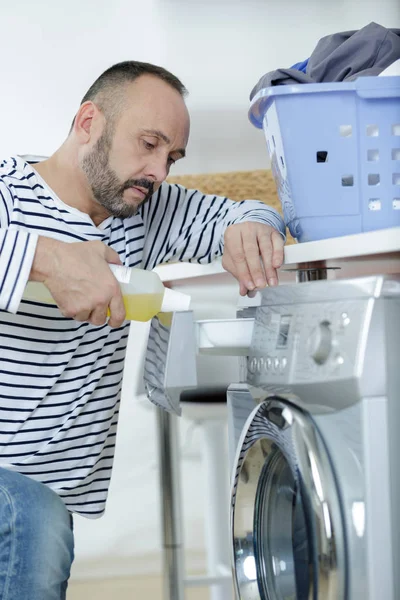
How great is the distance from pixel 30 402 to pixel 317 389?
1.83 feet

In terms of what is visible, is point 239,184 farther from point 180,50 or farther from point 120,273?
point 120,273

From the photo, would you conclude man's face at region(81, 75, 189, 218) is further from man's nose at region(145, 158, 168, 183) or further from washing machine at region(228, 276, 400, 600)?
washing machine at region(228, 276, 400, 600)

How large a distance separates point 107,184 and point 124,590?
1.85 meters

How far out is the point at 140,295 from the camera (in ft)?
4.22

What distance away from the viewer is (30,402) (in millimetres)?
1402

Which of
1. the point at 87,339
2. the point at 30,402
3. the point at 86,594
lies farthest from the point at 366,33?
the point at 86,594

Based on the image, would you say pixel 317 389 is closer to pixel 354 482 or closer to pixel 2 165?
pixel 354 482

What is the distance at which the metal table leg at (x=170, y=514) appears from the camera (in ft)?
7.44

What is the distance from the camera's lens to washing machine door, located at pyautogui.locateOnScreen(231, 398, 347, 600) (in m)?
1.03

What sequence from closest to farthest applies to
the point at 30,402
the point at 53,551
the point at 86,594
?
the point at 53,551 < the point at 30,402 < the point at 86,594

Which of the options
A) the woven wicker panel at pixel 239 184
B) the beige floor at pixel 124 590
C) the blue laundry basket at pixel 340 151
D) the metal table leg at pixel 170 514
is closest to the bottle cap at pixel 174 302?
the blue laundry basket at pixel 340 151

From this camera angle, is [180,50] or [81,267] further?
[180,50]

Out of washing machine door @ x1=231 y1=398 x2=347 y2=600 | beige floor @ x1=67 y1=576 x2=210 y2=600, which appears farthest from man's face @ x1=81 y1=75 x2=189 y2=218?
beige floor @ x1=67 y1=576 x2=210 y2=600

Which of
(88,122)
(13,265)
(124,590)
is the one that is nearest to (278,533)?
(13,265)
